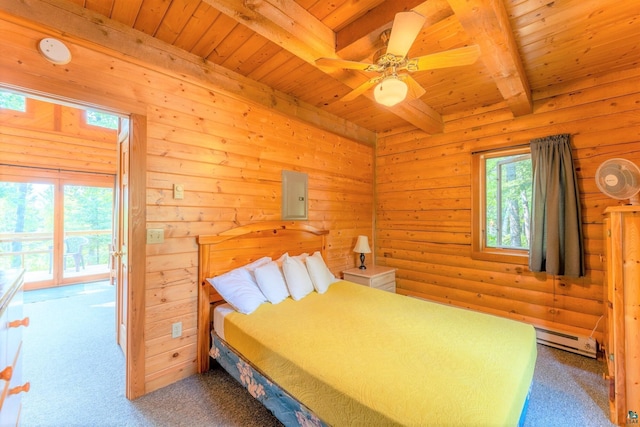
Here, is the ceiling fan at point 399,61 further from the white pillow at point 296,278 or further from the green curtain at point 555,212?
the green curtain at point 555,212

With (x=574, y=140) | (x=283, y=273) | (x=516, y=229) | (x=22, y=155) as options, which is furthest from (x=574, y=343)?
(x=22, y=155)

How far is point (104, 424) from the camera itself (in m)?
1.65

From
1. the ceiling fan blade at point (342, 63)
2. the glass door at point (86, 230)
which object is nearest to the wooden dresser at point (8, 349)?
the ceiling fan blade at point (342, 63)

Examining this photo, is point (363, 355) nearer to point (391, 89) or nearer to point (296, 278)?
point (296, 278)

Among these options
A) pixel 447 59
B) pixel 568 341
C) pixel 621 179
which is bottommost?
pixel 568 341

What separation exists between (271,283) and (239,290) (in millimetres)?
278

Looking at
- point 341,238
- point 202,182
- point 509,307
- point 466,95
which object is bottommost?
point 509,307

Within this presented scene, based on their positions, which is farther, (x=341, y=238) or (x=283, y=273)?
(x=341, y=238)

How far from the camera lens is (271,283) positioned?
228cm

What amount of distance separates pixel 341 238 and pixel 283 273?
130cm

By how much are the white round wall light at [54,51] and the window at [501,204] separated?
12.4 ft

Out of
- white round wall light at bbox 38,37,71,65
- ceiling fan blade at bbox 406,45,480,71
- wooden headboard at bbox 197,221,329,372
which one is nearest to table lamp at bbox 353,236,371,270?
wooden headboard at bbox 197,221,329,372

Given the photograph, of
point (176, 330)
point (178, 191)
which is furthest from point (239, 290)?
point (178, 191)

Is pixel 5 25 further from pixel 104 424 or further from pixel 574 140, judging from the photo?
pixel 574 140
